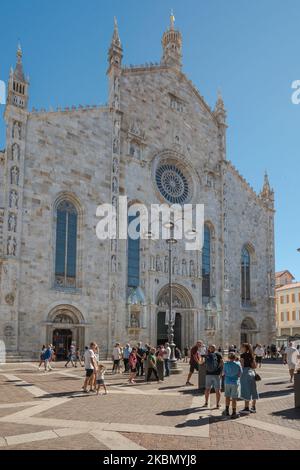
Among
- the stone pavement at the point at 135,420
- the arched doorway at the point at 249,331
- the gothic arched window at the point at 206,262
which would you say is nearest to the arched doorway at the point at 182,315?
the gothic arched window at the point at 206,262

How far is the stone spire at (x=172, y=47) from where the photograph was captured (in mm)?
39906

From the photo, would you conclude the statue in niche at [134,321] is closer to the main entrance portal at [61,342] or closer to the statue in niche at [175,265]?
the main entrance portal at [61,342]

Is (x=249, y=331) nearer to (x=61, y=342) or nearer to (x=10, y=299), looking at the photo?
(x=61, y=342)

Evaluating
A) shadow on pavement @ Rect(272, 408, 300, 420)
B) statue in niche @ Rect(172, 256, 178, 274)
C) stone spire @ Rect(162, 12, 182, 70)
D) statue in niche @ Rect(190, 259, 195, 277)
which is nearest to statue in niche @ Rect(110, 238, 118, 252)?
statue in niche @ Rect(172, 256, 178, 274)

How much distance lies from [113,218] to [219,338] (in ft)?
47.7

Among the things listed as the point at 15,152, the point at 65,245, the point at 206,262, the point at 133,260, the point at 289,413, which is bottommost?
the point at 289,413

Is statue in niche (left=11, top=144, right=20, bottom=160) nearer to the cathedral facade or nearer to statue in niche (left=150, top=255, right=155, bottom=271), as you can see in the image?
the cathedral facade

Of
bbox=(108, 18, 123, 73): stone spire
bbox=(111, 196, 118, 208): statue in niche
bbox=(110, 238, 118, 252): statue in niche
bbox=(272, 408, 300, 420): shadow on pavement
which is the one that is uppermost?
bbox=(108, 18, 123, 73): stone spire

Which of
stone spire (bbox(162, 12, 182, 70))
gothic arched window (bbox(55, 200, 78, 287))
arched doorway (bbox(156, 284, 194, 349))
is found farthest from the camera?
stone spire (bbox(162, 12, 182, 70))

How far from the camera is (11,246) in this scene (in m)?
26.0

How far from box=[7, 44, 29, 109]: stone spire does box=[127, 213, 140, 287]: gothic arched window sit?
10986 mm

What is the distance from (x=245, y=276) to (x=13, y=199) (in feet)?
80.0

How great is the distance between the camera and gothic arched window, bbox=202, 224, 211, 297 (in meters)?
37.7

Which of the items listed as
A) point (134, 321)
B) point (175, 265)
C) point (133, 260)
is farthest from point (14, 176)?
point (175, 265)
